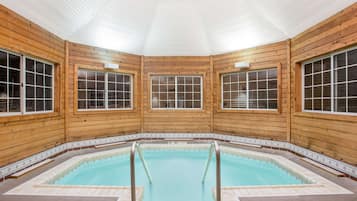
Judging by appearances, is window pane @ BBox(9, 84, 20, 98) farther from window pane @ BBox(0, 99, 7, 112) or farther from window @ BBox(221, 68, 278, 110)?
window @ BBox(221, 68, 278, 110)

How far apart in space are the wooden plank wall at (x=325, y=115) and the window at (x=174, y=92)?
3029 millimetres

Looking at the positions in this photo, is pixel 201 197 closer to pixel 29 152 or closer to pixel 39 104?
pixel 29 152

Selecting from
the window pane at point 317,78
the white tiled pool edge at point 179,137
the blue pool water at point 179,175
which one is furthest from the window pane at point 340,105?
the blue pool water at point 179,175

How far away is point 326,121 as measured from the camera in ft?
12.9

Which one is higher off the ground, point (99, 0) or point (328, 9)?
point (99, 0)

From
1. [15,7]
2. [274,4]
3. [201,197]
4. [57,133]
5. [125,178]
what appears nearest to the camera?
[201,197]

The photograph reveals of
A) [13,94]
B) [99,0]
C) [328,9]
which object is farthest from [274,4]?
[13,94]

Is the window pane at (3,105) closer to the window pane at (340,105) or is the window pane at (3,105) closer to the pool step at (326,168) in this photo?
the pool step at (326,168)

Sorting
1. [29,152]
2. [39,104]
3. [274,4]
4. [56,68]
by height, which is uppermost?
[274,4]

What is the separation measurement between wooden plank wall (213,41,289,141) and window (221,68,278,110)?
0.72 feet

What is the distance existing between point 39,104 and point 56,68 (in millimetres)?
1001

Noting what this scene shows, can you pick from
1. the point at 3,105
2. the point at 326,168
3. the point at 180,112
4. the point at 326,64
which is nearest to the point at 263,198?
the point at 326,168

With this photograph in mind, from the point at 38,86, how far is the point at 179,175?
3.68m

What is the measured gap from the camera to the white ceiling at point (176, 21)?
4.06 m
